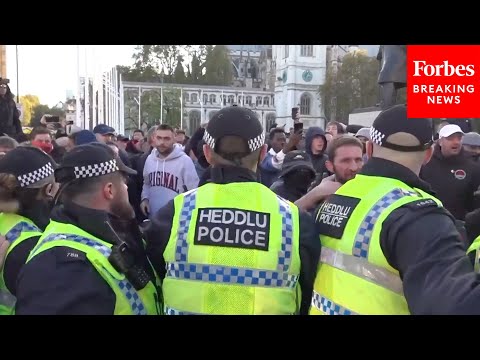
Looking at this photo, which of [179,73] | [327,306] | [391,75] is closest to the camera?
[327,306]

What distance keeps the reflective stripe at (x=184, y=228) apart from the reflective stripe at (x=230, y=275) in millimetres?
42

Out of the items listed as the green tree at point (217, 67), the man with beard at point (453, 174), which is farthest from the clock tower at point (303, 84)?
the man with beard at point (453, 174)

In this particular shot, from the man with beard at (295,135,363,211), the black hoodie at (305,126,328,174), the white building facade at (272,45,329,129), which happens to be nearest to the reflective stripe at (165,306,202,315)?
the man with beard at (295,135,363,211)

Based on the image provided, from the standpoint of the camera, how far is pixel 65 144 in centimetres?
767

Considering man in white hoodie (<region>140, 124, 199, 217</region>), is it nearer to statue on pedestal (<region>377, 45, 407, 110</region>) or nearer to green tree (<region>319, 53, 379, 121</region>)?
statue on pedestal (<region>377, 45, 407, 110</region>)

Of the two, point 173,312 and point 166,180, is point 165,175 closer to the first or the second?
point 166,180

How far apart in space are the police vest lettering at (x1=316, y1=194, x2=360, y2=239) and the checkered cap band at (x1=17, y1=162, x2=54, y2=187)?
1358 millimetres

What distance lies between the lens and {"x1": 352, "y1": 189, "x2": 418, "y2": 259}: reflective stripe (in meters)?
2.11

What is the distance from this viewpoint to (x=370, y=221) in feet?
6.99

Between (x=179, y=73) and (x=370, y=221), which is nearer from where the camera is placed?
(x=370, y=221)

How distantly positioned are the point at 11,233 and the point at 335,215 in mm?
1489

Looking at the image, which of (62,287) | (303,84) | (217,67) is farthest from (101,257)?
(217,67)

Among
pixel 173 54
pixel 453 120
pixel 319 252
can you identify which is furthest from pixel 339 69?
pixel 319 252
